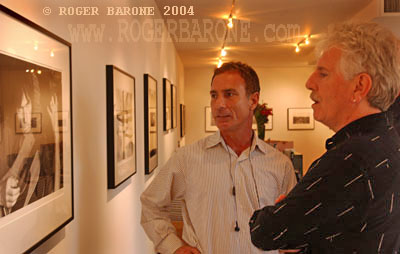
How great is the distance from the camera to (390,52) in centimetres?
85

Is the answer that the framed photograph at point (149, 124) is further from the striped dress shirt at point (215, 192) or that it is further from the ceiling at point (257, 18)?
the striped dress shirt at point (215, 192)

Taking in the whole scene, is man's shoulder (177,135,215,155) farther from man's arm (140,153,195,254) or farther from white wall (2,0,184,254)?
white wall (2,0,184,254)

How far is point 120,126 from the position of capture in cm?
191

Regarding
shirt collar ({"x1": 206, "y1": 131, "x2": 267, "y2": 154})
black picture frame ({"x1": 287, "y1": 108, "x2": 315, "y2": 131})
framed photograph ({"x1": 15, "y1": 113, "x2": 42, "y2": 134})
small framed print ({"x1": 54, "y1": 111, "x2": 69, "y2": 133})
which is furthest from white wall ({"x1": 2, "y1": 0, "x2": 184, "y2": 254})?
black picture frame ({"x1": 287, "y1": 108, "x2": 315, "y2": 131})

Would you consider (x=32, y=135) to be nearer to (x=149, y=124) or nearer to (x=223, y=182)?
(x=223, y=182)

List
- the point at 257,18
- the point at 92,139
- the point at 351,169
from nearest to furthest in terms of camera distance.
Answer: the point at 351,169 < the point at 92,139 < the point at 257,18

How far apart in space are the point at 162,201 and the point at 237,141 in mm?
335

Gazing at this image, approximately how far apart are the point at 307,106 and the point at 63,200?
327 inches

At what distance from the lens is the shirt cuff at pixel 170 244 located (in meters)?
1.31

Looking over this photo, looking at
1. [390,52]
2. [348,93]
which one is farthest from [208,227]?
[390,52]

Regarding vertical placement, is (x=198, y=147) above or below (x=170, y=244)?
above

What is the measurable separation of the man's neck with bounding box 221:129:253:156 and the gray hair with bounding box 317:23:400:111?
58cm

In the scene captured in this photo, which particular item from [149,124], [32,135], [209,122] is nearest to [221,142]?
[32,135]

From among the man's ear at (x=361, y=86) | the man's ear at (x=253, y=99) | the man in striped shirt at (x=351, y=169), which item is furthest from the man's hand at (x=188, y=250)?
the man's ear at (x=361, y=86)
